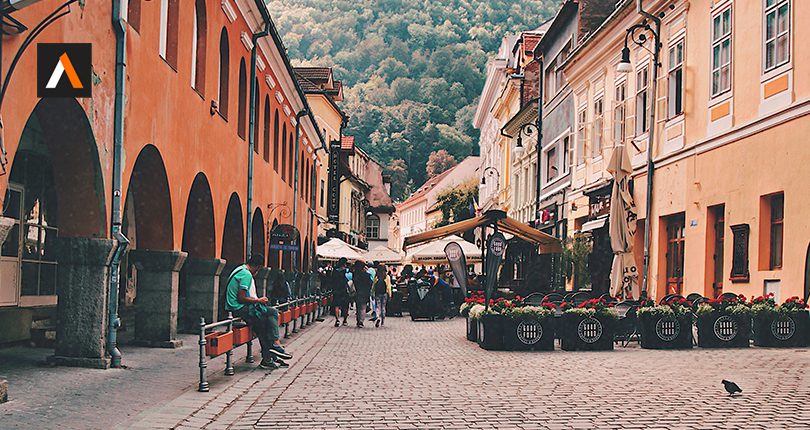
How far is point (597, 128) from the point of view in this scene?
98.5 feet

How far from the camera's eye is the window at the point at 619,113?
27.2 metres

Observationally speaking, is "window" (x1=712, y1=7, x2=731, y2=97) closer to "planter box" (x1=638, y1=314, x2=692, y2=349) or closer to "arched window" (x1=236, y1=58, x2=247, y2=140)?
"planter box" (x1=638, y1=314, x2=692, y2=349)

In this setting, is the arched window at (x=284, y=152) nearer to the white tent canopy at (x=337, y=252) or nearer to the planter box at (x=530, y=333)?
the white tent canopy at (x=337, y=252)

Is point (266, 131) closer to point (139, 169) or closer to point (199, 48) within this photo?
point (199, 48)

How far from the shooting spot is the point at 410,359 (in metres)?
14.9

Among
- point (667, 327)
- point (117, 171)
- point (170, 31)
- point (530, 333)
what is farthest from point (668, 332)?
point (170, 31)

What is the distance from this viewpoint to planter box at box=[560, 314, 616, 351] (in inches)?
619

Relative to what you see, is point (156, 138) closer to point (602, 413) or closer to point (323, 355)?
point (323, 355)

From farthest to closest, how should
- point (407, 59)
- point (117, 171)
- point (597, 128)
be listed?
1. point (407, 59)
2. point (597, 128)
3. point (117, 171)

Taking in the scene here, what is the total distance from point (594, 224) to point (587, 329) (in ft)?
41.9

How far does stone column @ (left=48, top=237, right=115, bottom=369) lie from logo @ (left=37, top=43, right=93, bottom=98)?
137 inches

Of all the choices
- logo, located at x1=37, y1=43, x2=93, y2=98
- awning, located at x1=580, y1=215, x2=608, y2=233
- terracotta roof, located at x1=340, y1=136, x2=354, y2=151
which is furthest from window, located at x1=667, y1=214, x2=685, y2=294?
terracotta roof, located at x1=340, y1=136, x2=354, y2=151

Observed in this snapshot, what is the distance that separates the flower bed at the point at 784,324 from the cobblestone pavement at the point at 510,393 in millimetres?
559

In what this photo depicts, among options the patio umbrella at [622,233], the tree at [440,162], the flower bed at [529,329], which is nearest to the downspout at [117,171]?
the flower bed at [529,329]
